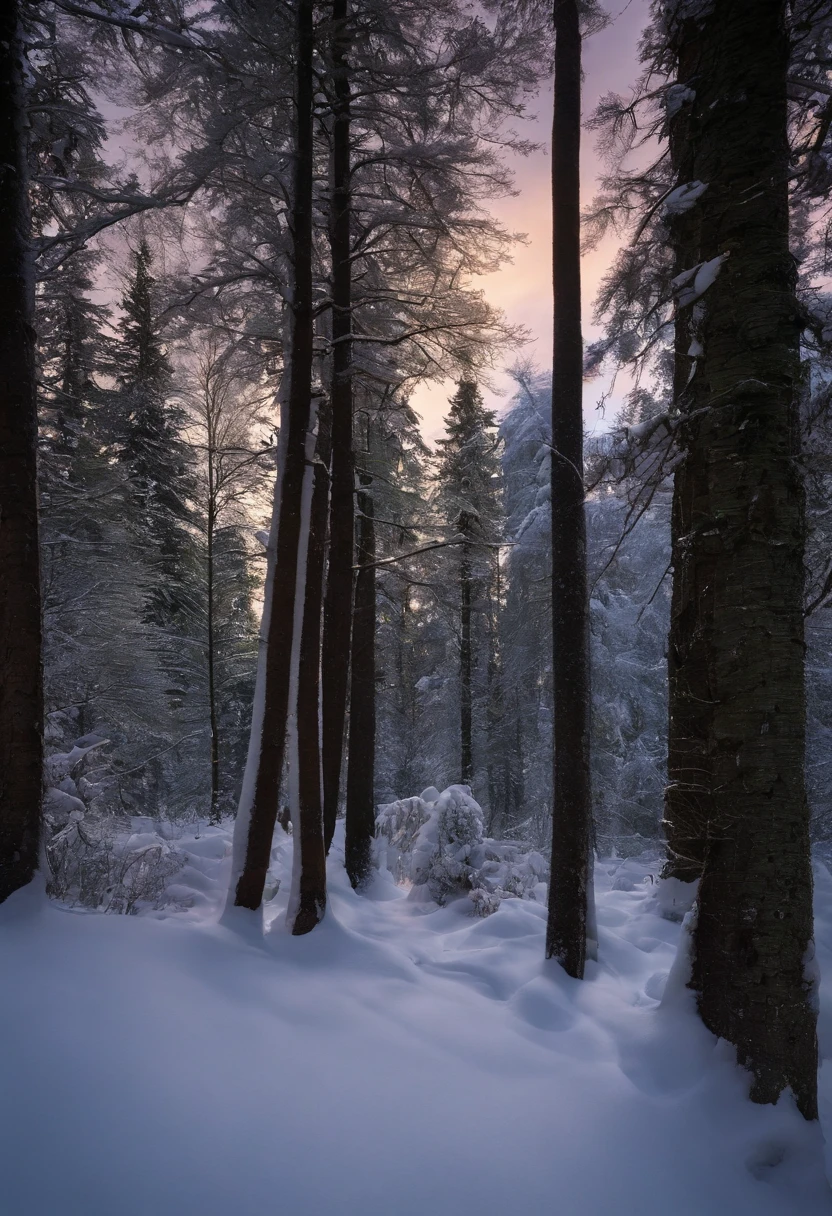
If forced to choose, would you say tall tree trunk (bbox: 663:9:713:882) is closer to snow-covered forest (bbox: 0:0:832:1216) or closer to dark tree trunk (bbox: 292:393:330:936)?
snow-covered forest (bbox: 0:0:832:1216)

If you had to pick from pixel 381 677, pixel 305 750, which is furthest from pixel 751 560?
pixel 381 677

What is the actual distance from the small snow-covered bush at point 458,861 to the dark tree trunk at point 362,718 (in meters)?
0.71

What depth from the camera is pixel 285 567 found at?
5230 mm

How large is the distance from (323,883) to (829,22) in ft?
22.6

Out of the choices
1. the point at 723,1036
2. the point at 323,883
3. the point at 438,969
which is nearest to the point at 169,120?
the point at 323,883

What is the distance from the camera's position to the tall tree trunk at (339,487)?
7438 millimetres

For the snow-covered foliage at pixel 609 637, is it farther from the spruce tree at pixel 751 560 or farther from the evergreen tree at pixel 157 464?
the spruce tree at pixel 751 560

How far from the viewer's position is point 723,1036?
9.94 feet

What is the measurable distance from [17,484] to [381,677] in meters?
6.98

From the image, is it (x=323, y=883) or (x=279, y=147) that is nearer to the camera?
(x=323, y=883)

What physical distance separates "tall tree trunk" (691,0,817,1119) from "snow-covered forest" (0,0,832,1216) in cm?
2

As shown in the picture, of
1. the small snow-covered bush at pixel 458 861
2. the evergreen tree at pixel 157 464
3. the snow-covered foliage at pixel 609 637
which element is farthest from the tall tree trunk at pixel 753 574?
the evergreen tree at pixel 157 464

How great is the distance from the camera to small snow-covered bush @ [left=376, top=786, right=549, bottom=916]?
7449mm

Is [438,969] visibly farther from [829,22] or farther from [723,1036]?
[829,22]
